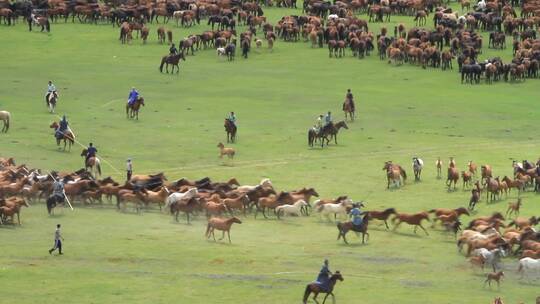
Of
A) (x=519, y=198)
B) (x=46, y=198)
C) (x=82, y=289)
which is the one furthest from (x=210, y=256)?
(x=519, y=198)

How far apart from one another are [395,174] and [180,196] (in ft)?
26.1

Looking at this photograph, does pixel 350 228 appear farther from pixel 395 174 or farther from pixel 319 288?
pixel 395 174

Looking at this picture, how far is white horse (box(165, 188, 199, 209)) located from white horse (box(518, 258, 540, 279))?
10454 millimetres

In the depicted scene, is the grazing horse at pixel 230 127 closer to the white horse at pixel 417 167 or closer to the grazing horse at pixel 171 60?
the white horse at pixel 417 167

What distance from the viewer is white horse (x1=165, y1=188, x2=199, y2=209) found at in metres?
40.3

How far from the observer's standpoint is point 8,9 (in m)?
73.1

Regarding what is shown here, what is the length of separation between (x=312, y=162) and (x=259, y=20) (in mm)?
26588

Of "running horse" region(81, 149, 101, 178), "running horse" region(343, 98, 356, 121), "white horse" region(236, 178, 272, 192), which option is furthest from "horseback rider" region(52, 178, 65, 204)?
"running horse" region(343, 98, 356, 121)

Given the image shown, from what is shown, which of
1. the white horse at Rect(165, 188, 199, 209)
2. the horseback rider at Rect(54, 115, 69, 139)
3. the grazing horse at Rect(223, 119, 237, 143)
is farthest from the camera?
the grazing horse at Rect(223, 119, 237, 143)

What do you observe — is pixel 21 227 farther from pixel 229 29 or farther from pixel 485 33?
pixel 485 33

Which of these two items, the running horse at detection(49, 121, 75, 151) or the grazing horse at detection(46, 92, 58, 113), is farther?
the grazing horse at detection(46, 92, 58, 113)

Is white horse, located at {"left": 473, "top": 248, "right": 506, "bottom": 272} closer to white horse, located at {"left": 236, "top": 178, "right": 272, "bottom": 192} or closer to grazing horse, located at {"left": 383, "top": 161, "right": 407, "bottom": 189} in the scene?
white horse, located at {"left": 236, "top": 178, "right": 272, "bottom": 192}

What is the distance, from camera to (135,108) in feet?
178

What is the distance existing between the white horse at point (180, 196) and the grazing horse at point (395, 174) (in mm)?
7159
